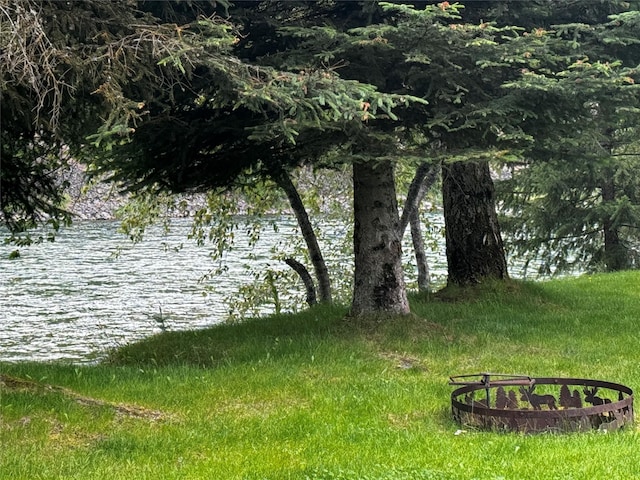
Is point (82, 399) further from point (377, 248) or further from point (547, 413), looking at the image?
point (377, 248)

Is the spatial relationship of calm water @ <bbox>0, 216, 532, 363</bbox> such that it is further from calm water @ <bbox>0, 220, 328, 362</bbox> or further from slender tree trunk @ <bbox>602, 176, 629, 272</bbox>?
slender tree trunk @ <bbox>602, 176, 629, 272</bbox>

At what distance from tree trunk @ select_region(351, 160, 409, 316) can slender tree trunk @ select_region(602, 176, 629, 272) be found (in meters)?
10.8

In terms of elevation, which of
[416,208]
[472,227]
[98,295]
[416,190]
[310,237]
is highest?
[416,190]

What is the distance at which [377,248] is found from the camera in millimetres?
9055

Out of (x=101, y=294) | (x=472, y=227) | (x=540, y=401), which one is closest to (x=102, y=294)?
(x=101, y=294)

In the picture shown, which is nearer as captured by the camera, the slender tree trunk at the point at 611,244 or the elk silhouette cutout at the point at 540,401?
the elk silhouette cutout at the point at 540,401

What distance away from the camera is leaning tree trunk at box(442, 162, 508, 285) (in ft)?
36.7

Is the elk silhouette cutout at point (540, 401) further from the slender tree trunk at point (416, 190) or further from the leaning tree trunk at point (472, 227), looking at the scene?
the slender tree trunk at point (416, 190)

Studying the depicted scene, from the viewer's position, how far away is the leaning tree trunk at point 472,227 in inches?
440

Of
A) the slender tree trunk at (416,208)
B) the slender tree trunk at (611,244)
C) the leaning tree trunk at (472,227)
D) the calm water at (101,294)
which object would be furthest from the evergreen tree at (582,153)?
the calm water at (101,294)

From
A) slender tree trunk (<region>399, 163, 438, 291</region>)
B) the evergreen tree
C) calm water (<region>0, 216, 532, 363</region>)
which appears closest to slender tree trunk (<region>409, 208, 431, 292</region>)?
slender tree trunk (<region>399, 163, 438, 291</region>)

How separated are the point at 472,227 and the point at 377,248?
8.92 feet

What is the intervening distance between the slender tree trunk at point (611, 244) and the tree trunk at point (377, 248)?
10.8 meters

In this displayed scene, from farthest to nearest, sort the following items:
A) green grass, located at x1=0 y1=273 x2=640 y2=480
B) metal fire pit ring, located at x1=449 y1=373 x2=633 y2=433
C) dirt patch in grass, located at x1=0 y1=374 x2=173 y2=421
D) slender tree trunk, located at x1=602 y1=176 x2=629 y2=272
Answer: slender tree trunk, located at x1=602 y1=176 x2=629 y2=272 → dirt patch in grass, located at x1=0 y1=374 x2=173 y2=421 → metal fire pit ring, located at x1=449 y1=373 x2=633 y2=433 → green grass, located at x1=0 y1=273 x2=640 y2=480
